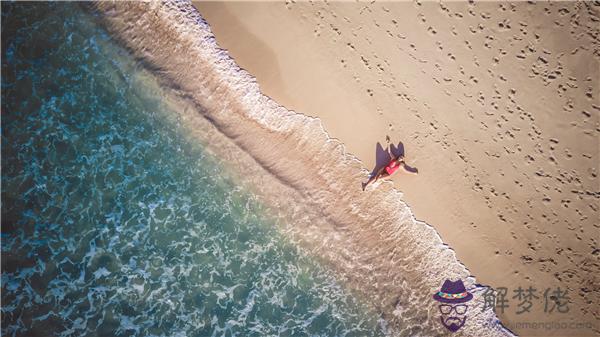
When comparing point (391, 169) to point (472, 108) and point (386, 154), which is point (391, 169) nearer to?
point (386, 154)

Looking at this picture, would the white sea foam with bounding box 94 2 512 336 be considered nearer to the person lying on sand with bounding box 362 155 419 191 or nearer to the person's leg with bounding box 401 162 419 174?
the person lying on sand with bounding box 362 155 419 191

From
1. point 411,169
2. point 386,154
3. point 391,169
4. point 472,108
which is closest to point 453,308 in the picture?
point 411,169

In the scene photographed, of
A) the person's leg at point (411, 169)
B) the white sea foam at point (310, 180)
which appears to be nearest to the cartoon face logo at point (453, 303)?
the white sea foam at point (310, 180)

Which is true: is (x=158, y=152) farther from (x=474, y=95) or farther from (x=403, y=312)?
(x=474, y=95)

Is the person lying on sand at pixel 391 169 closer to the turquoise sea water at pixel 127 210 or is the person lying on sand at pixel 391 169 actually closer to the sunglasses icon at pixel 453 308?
the turquoise sea water at pixel 127 210

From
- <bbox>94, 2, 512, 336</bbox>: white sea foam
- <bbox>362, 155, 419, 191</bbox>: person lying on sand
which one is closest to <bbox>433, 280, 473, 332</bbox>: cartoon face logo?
<bbox>94, 2, 512, 336</bbox>: white sea foam
